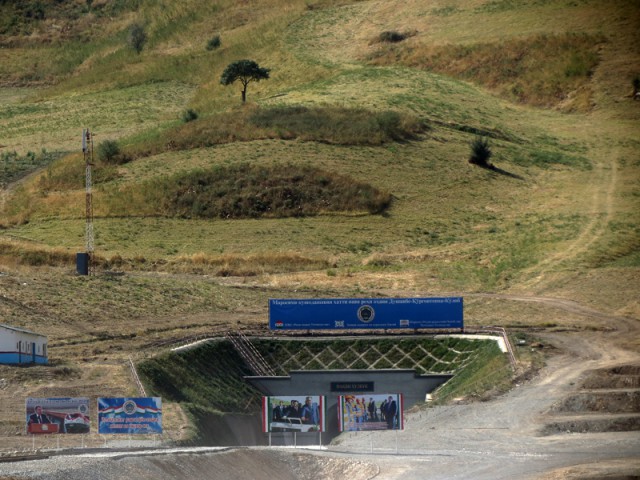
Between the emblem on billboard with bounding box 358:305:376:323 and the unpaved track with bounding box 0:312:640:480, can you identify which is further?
the emblem on billboard with bounding box 358:305:376:323

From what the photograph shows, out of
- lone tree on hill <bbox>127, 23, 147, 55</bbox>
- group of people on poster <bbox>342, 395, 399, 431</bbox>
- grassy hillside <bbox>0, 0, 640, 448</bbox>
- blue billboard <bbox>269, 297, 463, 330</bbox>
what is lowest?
group of people on poster <bbox>342, 395, 399, 431</bbox>

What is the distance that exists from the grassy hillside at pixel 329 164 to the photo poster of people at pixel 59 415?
13.5 metres

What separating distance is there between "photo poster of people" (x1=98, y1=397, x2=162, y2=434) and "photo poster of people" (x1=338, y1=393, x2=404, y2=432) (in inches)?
262

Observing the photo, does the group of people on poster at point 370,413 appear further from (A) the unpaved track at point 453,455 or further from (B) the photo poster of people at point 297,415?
(A) the unpaved track at point 453,455

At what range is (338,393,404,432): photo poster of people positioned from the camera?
55.2 m

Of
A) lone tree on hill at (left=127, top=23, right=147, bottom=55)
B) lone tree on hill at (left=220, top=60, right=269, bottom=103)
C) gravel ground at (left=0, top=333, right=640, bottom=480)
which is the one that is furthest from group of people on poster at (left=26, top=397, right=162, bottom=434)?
lone tree on hill at (left=127, top=23, right=147, bottom=55)

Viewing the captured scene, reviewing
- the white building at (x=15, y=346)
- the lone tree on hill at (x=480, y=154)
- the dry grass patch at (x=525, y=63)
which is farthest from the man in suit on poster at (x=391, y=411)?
the dry grass patch at (x=525, y=63)

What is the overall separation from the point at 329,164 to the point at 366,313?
3486 cm

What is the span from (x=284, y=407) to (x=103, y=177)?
63350 millimetres

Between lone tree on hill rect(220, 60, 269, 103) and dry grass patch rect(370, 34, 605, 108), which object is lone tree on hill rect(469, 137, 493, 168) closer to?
dry grass patch rect(370, 34, 605, 108)

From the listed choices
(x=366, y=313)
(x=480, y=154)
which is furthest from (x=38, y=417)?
(x=480, y=154)

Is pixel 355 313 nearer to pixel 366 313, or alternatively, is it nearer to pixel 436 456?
pixel 366 313

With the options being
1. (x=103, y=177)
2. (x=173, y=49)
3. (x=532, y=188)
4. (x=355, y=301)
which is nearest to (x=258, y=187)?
(x=103, y=177)

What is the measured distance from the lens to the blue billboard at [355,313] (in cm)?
7962
